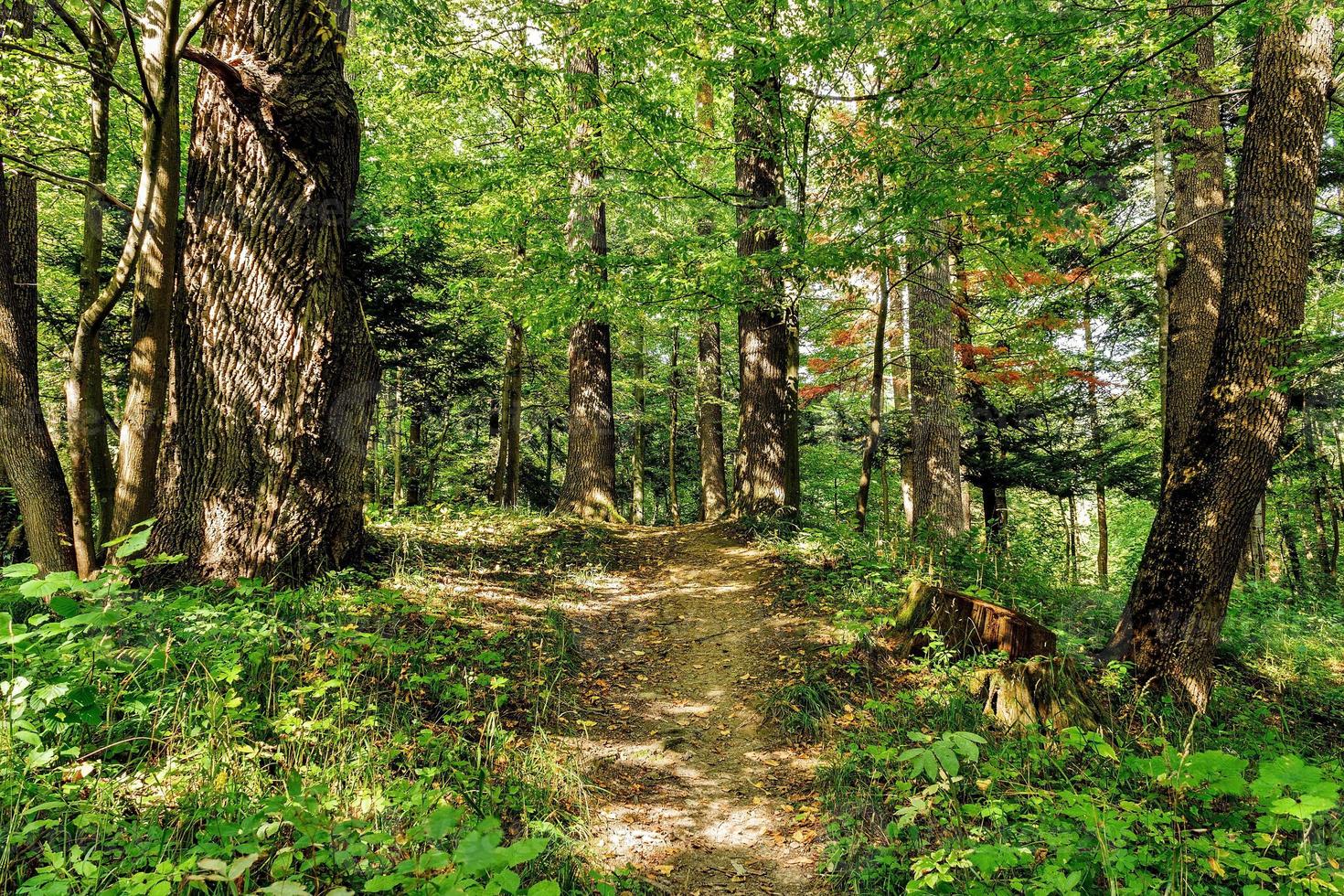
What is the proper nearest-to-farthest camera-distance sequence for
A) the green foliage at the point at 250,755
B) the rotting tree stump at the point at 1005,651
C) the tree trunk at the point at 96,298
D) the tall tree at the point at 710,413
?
the green foliage at the point at 250,755 → the rotting tree stump at the point at 1005,651 → the tree trunk at the point at 96,298 → the tall tree at the point at 710,413

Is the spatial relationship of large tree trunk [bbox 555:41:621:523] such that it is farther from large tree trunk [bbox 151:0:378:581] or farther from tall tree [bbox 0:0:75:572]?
tall tree [bbox 0:0:75:572]

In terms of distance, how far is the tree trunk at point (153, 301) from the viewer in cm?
355

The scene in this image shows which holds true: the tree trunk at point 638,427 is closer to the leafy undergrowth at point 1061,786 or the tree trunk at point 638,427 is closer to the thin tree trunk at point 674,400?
the thin tree trunk at point 674,400

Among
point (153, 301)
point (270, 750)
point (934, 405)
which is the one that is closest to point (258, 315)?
point (153, 301)

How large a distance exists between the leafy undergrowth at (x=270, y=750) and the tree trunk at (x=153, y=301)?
2.37 feet

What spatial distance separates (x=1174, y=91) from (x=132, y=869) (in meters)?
9.44

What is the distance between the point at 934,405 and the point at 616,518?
5516 millimetres

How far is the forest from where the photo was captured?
100 inches

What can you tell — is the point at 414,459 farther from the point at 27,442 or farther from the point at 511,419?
the point at 27,442

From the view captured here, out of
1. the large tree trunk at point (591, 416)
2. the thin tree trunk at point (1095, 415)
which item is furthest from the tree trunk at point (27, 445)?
the thin tree trunk at point (1095, 415)

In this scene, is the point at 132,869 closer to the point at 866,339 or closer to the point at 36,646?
the point at 36,646

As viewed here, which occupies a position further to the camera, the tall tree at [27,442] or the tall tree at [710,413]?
the tall tree at [710,413]

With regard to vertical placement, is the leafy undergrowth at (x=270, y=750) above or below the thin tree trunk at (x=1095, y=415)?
below

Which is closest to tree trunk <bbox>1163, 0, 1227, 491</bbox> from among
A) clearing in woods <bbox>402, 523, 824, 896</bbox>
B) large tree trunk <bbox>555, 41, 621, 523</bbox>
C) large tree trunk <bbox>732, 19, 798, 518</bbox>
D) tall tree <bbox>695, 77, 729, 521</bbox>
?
large tree trunk <bbox>732, 19, 798, 518</bbox>
